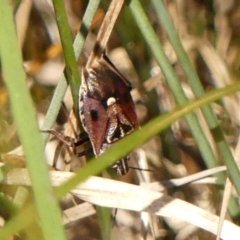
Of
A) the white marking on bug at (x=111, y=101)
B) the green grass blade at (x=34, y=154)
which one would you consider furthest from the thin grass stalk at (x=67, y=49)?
the green grass blade at (x=34, y=154)

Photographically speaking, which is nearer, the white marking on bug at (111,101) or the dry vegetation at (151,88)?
the white marking on bug at (111,101)

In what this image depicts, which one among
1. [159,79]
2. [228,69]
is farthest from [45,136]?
[228,69]

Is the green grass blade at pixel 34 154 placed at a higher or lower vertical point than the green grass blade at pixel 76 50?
lower

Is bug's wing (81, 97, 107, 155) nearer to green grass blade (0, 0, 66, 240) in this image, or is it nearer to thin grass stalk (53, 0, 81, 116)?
thin grass stalk (53, 0, 81, 116)

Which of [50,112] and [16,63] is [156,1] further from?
[16,63]

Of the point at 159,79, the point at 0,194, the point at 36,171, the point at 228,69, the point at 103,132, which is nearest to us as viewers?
the point at 36,171

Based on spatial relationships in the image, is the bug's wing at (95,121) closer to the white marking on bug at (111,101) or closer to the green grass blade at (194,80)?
the white marking on bug at (111,101)
